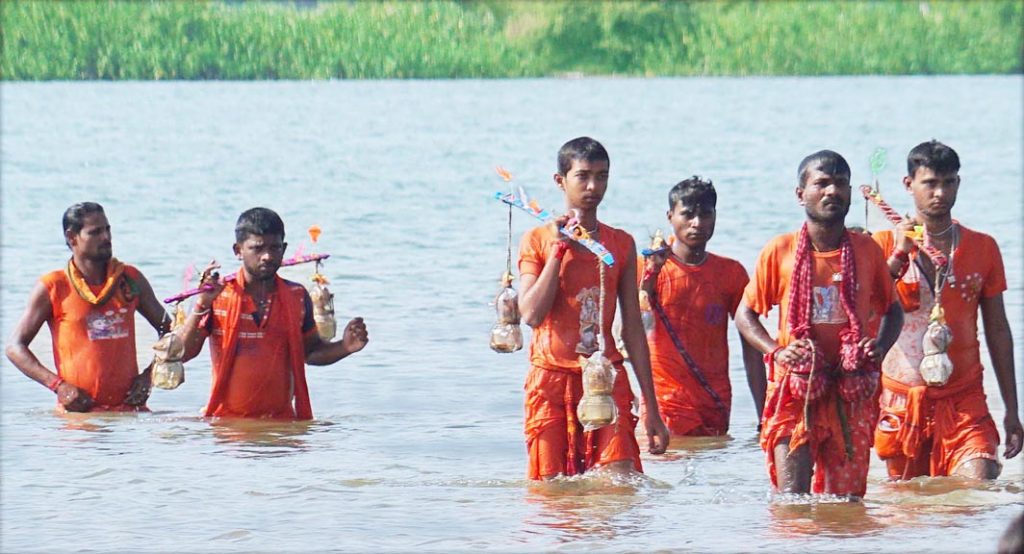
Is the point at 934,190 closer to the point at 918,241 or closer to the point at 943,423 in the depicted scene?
the point at 918,241

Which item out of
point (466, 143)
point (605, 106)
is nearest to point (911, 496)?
point (466, 143)

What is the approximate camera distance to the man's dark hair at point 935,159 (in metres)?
7.98

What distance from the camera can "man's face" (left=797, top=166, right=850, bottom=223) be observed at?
732 cm

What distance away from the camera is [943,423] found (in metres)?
8.20

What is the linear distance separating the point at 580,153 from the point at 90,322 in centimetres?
379

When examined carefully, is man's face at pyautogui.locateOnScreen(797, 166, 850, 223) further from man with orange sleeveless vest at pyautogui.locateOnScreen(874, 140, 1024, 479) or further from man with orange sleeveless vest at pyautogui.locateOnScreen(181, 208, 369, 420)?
man with orange sleeveless vest at pyautogui.locateOnScreen(181, 208, 369, 420)

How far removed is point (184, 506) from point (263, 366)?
114 cm

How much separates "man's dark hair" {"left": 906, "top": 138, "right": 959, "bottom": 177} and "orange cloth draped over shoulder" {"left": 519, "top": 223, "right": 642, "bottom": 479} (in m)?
1.26

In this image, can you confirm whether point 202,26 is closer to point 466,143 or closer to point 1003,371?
point 466,143

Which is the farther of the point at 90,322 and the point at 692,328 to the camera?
the point at 90,322

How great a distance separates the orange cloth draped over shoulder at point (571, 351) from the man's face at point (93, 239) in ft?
11.1

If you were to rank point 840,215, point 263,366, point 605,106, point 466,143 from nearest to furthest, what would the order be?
point 840,215, point 263,366, point 466,143, point 605,106

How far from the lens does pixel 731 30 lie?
62.8 meters

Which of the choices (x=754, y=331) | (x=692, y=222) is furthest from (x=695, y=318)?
(x=754, y=331)
